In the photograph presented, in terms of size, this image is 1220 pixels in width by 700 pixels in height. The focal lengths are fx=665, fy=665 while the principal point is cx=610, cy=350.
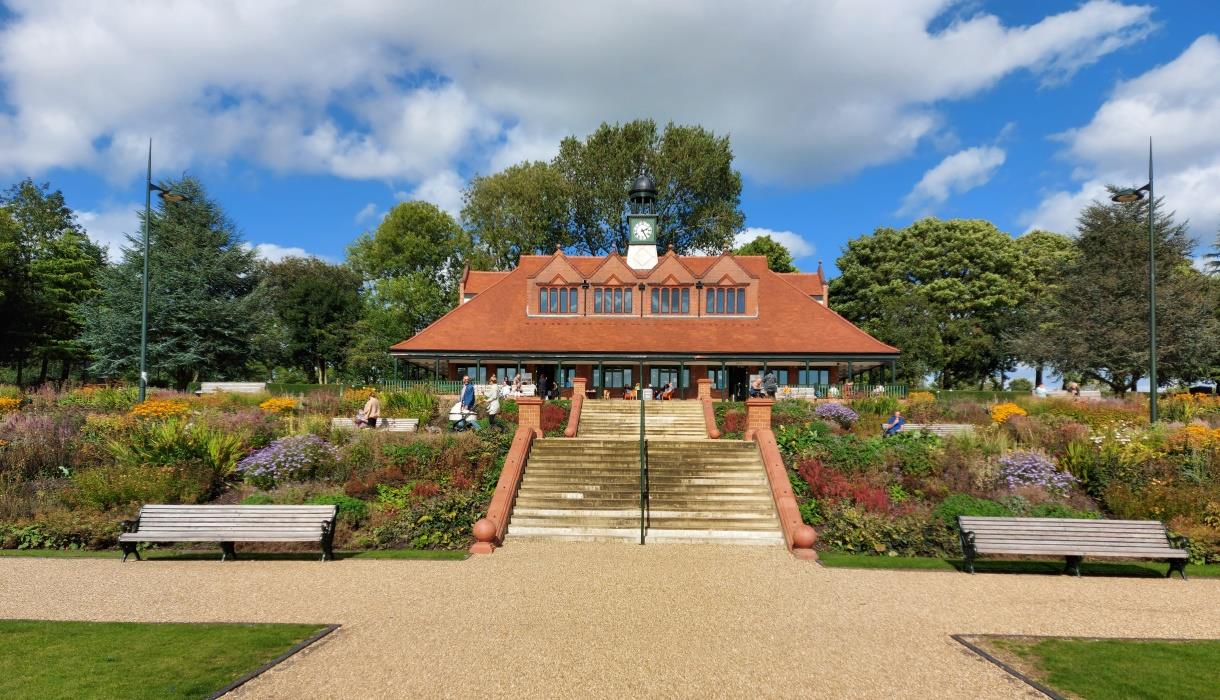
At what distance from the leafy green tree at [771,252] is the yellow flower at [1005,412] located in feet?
106

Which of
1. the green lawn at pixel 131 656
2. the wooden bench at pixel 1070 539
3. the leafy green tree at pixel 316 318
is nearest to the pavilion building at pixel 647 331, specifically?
the wooden bench at pixel 1070 539

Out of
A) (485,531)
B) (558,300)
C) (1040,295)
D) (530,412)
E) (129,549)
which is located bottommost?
(129,549)

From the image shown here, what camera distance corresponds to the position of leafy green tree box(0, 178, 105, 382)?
4272cm

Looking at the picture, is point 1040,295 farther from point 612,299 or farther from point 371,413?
point 371,413

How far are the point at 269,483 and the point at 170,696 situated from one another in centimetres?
1065

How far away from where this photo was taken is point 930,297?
50688 mm

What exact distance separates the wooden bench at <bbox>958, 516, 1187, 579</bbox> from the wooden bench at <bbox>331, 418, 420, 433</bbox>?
47.9ft

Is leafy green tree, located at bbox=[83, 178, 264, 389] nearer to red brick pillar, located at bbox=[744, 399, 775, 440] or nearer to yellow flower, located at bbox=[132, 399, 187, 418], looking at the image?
yellow flower, located at bbox=[132, 399, 187, 418]

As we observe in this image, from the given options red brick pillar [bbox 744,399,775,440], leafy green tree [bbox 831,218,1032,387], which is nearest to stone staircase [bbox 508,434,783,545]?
red brick pillar [bbox 744,399,775,440]

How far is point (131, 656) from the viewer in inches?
266

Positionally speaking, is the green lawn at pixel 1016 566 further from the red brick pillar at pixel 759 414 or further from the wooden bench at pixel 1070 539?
the red brick pillar at pixel 759 414

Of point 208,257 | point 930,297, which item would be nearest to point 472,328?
point 208,257

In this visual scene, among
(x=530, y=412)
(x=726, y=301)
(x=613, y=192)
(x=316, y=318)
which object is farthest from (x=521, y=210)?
(x=530, y=412)

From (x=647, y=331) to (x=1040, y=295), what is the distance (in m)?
33.9
